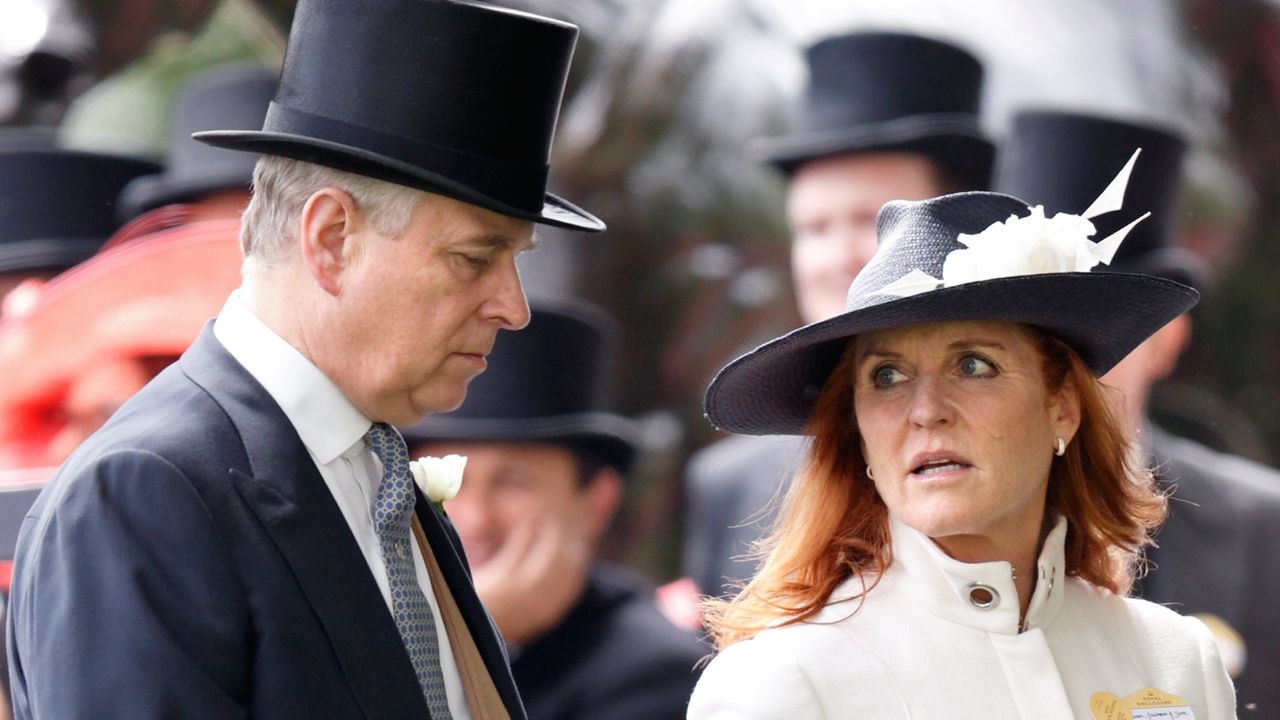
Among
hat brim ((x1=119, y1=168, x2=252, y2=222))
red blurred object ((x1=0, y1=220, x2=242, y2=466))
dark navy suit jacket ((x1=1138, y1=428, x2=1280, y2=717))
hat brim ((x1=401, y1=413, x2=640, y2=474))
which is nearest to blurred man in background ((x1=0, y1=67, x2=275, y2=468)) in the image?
red blurred object ((x1=0, y1=220, x2=242, y2=466))

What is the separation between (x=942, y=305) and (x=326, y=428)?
0.81 meters

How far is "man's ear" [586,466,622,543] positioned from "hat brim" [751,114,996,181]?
1.05 meters

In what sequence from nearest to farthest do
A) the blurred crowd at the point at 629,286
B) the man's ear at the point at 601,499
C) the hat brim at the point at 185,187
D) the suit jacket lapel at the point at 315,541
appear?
the suit jacket lapel at the point at 315,541
the blurred crowd at the point at 629,286
the hat brim at the point at 185,187
the man's ear at the point at 601,499

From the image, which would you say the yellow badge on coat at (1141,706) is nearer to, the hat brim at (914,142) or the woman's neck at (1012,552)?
the woman's neck at (1012,552)

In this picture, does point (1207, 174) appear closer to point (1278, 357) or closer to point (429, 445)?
point (1278, 357)

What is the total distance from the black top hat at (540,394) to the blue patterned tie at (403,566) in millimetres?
2176

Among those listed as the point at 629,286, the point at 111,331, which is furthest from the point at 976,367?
the point at 629,286

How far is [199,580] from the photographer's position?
1741 mm

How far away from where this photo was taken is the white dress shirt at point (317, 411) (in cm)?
199

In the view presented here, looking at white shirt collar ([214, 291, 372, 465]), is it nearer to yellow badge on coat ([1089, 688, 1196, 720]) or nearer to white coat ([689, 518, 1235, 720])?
white coat ([689, 518, 1235, 720])

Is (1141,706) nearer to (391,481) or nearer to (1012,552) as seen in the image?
(1012,552)

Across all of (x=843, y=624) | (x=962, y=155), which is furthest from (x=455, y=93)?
(x=962, y=155)

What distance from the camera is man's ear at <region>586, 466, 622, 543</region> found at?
15.3 ft

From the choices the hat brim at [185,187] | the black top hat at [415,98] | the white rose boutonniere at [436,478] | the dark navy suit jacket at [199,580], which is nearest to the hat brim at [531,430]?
the hat brim at [185,187]
